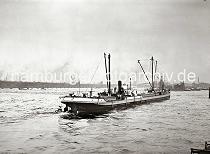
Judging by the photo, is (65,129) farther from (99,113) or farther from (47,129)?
(99,113)

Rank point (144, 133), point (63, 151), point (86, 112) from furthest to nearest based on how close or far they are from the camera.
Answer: point (86, 112) < point (144, 133) < point (63, 151)

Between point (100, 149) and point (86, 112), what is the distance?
26011 millimetres

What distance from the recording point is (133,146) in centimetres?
2319

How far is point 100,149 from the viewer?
22.0 metres

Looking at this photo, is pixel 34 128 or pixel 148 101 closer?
pixel 34 128

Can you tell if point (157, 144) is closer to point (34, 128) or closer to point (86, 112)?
point (34, 128)

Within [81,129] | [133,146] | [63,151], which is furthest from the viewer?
[81,129]

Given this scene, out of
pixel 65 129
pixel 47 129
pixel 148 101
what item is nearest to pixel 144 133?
pixel 65 129

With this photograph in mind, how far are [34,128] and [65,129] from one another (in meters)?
4.39

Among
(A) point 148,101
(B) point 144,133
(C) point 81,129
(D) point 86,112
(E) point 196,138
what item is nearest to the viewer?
(E) point 196,138

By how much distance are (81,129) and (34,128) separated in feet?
21.3

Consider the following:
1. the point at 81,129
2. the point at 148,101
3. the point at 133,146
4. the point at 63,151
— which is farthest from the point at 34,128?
the point at 148,101

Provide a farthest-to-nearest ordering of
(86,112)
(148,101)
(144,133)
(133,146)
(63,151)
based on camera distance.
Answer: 1. (148,101)
2. (86,112)
3. (144,133)
4. (133,146)
5. (63,151)

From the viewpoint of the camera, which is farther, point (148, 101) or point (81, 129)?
point (148, 101)
